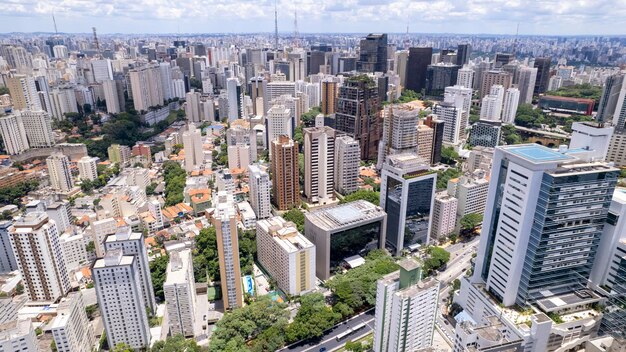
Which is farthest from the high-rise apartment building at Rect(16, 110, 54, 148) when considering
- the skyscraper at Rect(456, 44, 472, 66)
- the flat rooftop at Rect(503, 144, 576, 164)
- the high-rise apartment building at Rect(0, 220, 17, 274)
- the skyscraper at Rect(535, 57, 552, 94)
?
the skyscraper at Rect(535, 57, 552, 94)

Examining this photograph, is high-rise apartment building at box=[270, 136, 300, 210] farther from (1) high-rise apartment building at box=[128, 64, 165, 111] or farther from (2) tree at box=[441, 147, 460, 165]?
(1) high-rise apartment building at box=[128, 64, 165, 111]

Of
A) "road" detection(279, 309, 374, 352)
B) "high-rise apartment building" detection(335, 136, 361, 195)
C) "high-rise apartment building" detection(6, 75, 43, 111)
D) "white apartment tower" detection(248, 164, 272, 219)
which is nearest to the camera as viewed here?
"road" detection(279, 309, 374, 352)

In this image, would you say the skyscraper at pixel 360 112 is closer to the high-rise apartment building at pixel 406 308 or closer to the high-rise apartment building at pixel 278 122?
the high-rise apartment building at pixel 278 122

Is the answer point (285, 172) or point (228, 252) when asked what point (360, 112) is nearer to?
point (285, 172)

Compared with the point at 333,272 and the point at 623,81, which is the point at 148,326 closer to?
the point at 333,272

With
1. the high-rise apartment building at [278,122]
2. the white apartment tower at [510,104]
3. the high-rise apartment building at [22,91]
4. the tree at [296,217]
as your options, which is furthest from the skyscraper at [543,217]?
the high-rise apartment building at [22,91]

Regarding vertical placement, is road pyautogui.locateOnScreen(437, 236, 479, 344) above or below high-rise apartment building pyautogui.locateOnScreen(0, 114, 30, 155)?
below

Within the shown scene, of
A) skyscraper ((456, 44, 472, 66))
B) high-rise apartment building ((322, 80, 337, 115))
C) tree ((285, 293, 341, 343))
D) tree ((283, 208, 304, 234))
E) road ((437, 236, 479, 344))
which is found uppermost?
skyscraper ((456, 44, 472, 66))
